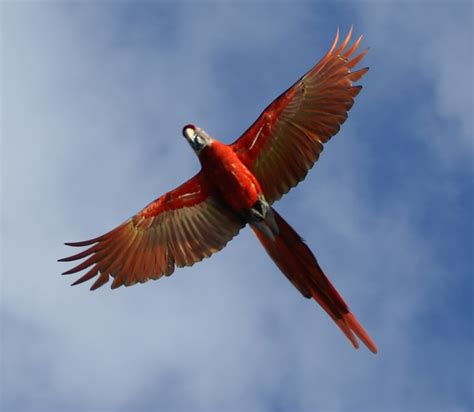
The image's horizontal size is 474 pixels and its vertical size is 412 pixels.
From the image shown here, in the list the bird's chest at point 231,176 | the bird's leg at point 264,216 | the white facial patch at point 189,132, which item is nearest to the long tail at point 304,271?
the bird's leg at point 264,216

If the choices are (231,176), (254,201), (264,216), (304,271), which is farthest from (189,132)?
(304,271)

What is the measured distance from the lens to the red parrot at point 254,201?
13094mm

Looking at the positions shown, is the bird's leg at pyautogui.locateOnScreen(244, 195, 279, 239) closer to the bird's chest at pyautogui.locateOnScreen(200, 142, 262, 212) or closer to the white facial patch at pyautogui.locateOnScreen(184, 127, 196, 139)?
the bird's chest at pyautogui.locateOnScreen(200, 142, 262, 212)

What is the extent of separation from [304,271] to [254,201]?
1268 millimetres

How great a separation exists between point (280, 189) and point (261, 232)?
0.70 metres

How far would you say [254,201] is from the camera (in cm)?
1306

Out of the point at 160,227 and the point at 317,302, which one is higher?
the point at 160,227

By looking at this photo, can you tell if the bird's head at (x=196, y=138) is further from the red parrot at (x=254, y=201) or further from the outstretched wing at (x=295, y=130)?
the outstretched wing at (x=295, y=130)

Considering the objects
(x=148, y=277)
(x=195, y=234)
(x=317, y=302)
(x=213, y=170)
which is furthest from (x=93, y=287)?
(x=317, y=302)

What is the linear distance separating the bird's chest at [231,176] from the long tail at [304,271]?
16.6 inches

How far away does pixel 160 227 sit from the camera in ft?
45.4

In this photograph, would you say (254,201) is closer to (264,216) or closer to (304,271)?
(264,216)

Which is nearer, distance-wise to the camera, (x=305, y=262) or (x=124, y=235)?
(x=305, y=262)

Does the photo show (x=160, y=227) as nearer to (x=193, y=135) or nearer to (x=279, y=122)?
(x=193, y=135)
